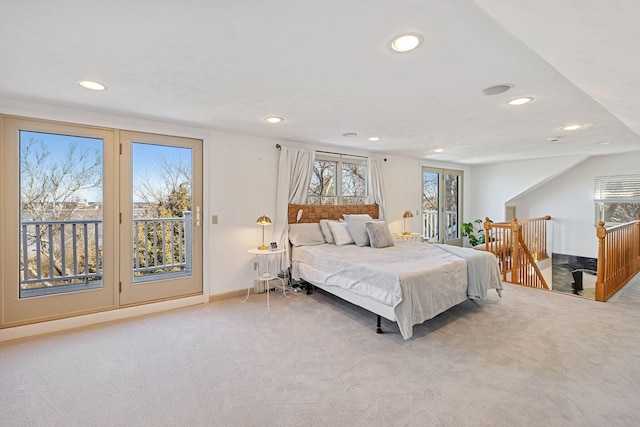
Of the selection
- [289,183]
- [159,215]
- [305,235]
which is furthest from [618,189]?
[159,215]

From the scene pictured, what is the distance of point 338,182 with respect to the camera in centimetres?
504

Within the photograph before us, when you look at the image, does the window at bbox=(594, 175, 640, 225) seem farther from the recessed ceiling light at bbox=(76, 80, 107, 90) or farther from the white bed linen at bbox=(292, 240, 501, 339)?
the recessed ceiling light at bbox=(76, 80, 107, 90)

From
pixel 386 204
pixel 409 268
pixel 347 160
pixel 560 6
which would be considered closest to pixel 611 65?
pixel 560 6

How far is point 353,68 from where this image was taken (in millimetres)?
2012

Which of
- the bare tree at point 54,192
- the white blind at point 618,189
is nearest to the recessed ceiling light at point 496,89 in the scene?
the bare tree at point 54,192

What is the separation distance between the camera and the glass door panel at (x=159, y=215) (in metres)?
3.26

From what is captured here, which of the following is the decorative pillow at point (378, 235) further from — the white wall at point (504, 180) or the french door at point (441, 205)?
the white wall at point (504, 180)

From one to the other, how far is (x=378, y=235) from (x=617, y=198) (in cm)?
552

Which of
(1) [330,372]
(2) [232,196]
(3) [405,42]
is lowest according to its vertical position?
(1) [330,372]

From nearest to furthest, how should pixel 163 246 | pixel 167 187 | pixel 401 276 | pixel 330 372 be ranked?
pixel 330 372 → pixel 401 276 → pixel 167 187 → pixel 163 246

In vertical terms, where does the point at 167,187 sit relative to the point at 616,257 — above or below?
above

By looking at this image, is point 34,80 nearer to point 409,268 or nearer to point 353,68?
point 353,68

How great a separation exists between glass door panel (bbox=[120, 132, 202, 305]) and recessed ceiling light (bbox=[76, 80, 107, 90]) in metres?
0.93

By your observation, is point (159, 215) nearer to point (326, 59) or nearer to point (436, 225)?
point (326, 59)
